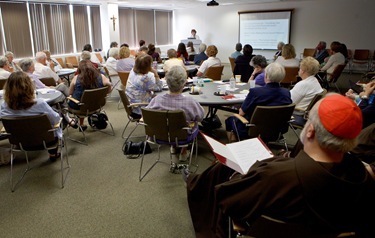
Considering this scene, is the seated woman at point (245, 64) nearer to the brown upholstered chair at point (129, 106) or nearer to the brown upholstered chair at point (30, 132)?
the brown upholstered chair at point (129, 106)

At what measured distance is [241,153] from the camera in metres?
2.03

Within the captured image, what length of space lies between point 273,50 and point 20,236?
12022 millimetres

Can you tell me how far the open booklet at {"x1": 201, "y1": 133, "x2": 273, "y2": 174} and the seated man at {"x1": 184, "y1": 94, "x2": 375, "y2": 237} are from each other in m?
0.41

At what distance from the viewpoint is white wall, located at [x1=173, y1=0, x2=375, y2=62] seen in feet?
35.3

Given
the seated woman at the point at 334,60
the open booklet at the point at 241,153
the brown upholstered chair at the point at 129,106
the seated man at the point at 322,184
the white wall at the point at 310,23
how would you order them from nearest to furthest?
the seated man at the point at 322,184, the open booklet at the point at 241,153, the brown upholstered chair at the point at 129,106, the seated woman at the point at 334,60, the white wall at the point at 310,23

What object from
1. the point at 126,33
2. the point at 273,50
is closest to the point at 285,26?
the point at 273,50

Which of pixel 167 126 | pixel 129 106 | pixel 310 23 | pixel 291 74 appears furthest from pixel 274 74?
pixel 310 23

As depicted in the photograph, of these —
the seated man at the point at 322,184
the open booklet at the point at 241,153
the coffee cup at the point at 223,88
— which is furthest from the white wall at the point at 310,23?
the seated man at the point at 322,184

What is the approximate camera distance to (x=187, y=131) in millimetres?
3145

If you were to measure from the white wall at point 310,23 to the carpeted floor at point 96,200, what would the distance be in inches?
376

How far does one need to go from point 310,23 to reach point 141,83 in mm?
9659

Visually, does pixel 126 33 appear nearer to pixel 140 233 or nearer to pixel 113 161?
pixel 113 161

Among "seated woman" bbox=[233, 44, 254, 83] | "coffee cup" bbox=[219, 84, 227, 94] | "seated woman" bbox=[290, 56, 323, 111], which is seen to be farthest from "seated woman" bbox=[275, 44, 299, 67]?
"seated woman" bbox=[290, 56, 323, 111]

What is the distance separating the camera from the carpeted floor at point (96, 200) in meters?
2.54
